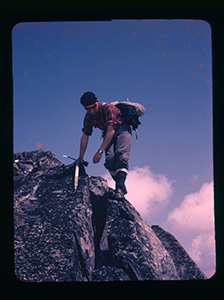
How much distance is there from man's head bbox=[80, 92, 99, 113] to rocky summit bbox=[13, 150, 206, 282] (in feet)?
2.73

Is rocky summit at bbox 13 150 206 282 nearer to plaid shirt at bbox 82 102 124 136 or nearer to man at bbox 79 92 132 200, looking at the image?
man at bbox 79 92 132 200

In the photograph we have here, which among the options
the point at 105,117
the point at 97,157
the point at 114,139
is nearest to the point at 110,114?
the point at 105,117

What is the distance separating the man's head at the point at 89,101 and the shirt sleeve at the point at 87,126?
11 cm

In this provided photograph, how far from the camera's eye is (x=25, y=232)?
3146mm

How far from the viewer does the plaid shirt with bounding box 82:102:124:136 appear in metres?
3.21

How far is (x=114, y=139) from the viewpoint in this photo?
11.4 feet

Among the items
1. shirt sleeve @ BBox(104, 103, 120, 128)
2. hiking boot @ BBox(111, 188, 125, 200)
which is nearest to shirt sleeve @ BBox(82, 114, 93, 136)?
shirt sleeve @ BBox(104, 103, 120, 128)

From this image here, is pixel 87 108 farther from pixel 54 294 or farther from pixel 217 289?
pixel 217 289

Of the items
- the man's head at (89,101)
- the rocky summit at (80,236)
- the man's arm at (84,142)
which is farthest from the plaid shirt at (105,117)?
the rocky summit at (80,236)

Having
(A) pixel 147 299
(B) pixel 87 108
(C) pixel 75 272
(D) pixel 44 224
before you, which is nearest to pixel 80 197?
(D) pixel 44 224

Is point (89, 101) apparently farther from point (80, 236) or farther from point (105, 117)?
point (80, 236)

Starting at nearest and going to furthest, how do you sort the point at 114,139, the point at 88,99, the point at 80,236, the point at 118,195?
the point at 88,99 < the point at 80,236 < the point at 114,139 < the point at 118,195

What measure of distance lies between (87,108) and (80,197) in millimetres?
1117

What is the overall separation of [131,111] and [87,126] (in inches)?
18.0
